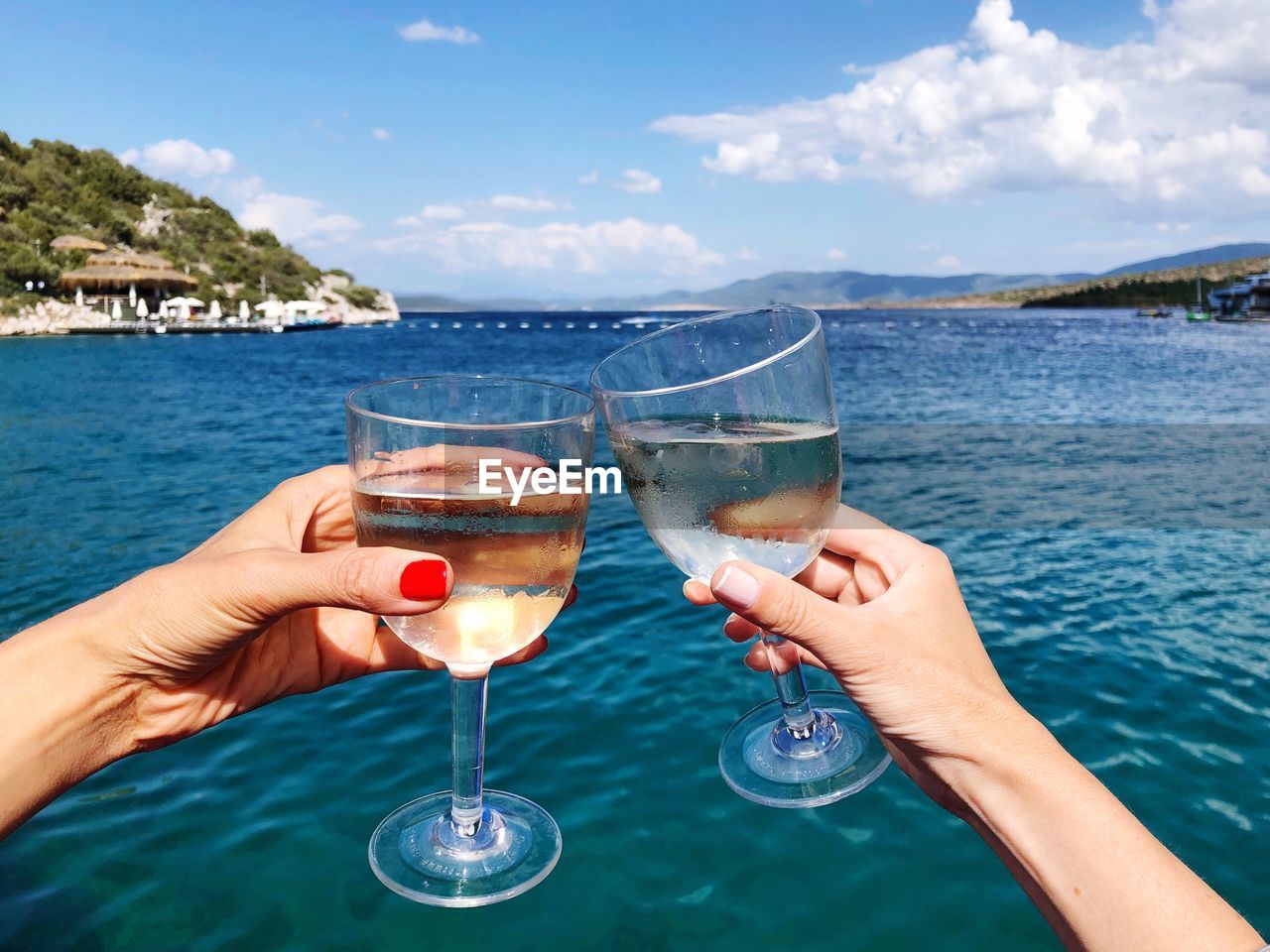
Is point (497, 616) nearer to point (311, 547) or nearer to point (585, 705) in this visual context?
point (311, 547)

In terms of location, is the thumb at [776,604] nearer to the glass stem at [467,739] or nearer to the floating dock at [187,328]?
the glass stem at [467,739]

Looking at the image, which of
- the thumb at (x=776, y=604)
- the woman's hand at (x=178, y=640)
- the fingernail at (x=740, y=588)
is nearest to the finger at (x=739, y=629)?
the woman's hand at (x=178, y=640)

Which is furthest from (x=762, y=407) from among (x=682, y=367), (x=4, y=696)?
(x=4, y=696)

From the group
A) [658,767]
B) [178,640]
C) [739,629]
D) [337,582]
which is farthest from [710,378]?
[658,767]

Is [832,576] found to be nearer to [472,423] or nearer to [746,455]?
[746,455]

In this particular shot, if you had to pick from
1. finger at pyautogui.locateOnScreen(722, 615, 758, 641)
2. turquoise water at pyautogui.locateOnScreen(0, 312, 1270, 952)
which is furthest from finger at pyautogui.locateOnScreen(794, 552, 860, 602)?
turquoise water at pyautogui.locateOnScreen(0, 312, 1270, 952)

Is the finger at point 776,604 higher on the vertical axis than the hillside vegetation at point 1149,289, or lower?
lower
